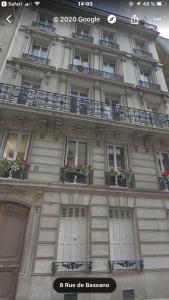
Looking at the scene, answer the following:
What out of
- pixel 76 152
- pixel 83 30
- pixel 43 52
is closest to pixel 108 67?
pixel 83 30

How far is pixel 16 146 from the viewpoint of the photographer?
292 inches

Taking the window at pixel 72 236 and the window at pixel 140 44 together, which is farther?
the window at pixel 140 44

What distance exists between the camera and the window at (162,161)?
866 centimetres

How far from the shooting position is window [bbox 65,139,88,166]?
7793 mm

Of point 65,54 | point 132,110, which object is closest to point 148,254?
point 132,110

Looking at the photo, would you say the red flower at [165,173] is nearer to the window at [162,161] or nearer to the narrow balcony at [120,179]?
the window at [162,161]

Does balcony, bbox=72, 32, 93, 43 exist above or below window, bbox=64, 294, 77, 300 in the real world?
above

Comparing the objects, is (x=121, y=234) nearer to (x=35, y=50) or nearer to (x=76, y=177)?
(x=76, y=177)

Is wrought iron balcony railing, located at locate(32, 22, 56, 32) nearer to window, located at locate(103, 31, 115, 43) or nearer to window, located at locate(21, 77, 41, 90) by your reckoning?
window, located at locate(103, 31, 115, 43)

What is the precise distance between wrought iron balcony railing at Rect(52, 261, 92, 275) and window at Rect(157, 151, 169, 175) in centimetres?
517

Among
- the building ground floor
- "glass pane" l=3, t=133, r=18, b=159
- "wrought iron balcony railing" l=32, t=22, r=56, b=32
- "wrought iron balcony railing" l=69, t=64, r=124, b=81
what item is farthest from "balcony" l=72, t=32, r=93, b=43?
the building ground floor

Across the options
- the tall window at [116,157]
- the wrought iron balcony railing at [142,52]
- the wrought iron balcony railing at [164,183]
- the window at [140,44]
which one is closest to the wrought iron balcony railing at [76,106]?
the tall window at [116,157]

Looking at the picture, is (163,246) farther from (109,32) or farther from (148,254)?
(109,32)

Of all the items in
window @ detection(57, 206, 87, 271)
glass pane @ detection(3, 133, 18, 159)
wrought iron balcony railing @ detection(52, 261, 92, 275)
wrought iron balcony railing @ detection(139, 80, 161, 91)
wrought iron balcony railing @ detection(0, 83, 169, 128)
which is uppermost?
wrought iron balcony railing @ detection(139, 80, 161, 91)
